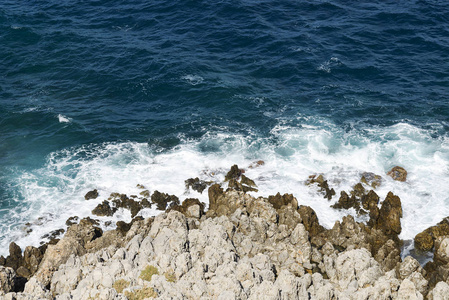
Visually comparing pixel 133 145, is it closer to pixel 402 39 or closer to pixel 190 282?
pixel 190 282

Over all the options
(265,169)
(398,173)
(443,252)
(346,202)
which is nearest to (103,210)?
(265,169)

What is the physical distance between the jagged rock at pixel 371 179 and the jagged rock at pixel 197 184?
21433mm

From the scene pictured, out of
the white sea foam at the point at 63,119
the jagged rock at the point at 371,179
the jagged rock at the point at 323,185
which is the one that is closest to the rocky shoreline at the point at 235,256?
the jagged rock at the point at 323,185

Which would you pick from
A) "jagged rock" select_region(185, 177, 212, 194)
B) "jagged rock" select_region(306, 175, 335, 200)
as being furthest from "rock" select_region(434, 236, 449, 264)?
"jagged rock" select_region(185, 177, 212, 194)

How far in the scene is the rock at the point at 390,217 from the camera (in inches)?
2174

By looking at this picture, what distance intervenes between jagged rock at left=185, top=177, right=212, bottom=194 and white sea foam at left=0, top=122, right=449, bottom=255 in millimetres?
877

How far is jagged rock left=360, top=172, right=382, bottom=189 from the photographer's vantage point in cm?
6344

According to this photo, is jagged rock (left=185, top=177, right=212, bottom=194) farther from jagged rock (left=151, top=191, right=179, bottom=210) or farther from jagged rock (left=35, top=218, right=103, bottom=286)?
jagged rock (left=35, top=218, right=103, bottom=286)

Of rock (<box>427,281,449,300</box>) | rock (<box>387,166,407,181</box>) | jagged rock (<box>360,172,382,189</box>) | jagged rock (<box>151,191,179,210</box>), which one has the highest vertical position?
rock (<box>427,281,449,300</box>)

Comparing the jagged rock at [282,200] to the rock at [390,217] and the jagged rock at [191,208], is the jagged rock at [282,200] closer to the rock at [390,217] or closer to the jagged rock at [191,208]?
the jagged rock at [191,208]

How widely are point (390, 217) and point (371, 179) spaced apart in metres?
9.86

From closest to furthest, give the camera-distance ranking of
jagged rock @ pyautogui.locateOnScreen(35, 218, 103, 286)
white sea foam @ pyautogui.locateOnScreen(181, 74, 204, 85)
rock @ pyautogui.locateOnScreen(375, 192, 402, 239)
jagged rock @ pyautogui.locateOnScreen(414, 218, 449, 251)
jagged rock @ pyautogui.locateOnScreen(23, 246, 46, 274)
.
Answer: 1. jagged rock @ pyautogui.locateOnScreen(35, 218, 103, 286)
2. jagged rock @ pyautogui.locateOnScreen(23, 246, 46, 274)
3. jagged rock @ pyautogui.locateOnScreen(414, 218, 449, 251)
4. rock @ pyautogui.locateOnScreen(375, 192, 402, 239)
5. white sea foam @ pyautogui.locateOnScreen(181, 74, 204, 85)

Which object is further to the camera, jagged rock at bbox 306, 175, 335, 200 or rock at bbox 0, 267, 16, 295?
jagged rock at bbox 306, 175, 335, 200

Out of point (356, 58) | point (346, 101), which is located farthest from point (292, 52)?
point (346, 101)
